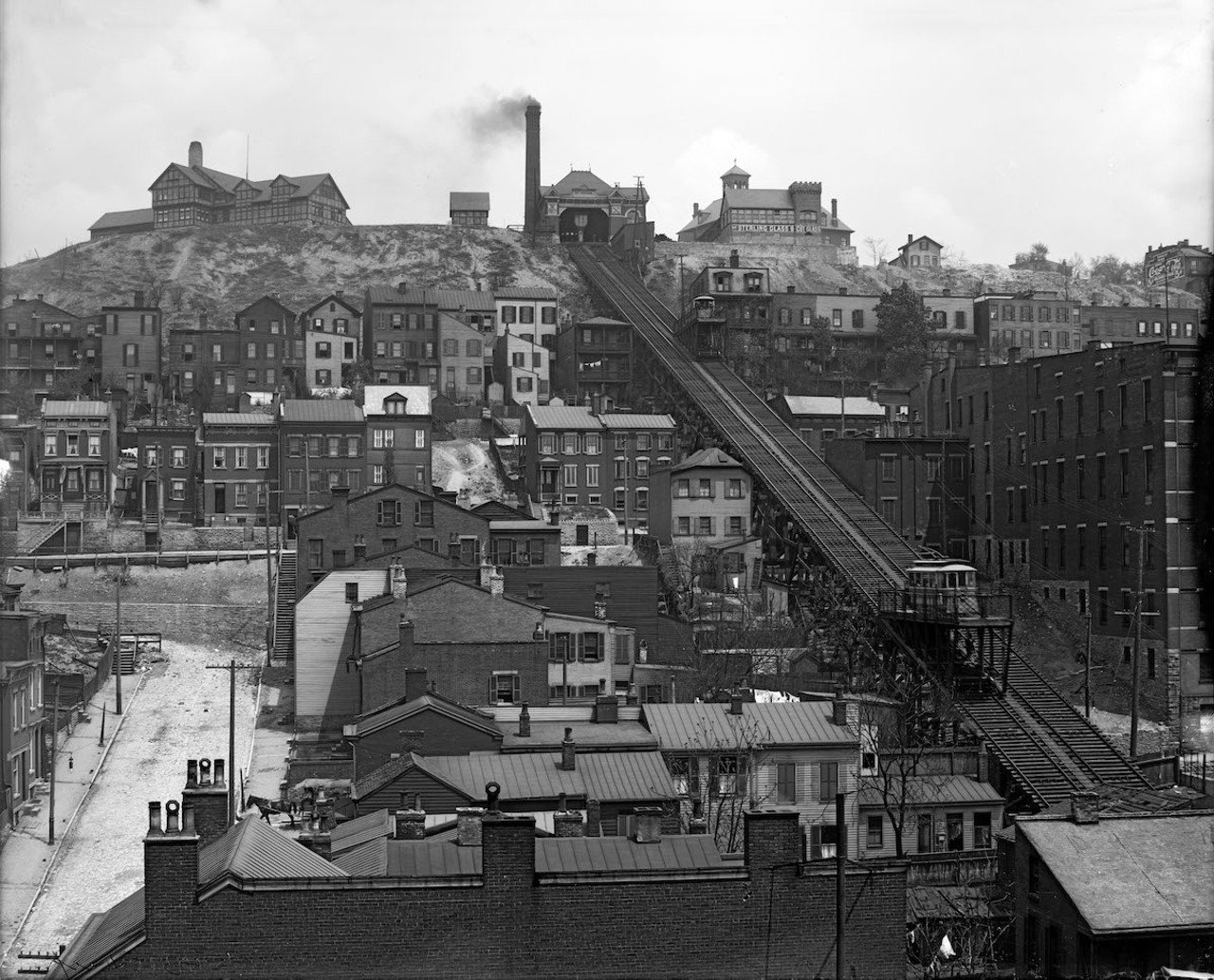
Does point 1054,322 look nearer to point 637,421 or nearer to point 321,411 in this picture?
point 637,421

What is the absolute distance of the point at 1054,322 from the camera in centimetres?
13250

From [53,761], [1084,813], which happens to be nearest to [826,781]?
[1084,813]

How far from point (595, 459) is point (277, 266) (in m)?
71.3

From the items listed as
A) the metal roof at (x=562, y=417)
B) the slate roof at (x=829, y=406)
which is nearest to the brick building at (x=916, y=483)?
the slate roof at (x=829, y=406)

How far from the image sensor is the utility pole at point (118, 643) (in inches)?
2650

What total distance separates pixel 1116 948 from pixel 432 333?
9286 centimetres

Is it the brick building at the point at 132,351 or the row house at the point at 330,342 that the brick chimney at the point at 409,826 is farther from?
the brick building at the point at 132,351

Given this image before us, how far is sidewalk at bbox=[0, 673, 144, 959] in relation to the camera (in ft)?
156

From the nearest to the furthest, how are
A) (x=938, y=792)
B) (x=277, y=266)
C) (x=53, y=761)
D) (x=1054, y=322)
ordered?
(x=938, y=792)
(x=53, y=761)
(x=1054, y=322)
(x=277, y=266)

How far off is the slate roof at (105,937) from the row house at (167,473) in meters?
67.1

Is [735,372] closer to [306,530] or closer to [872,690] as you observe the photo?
[306,530]

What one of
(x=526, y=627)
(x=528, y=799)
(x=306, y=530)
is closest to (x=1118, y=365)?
(x=526, y=627)

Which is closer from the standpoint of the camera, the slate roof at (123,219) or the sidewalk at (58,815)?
the sidewalk at (58,815)

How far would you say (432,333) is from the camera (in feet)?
396
